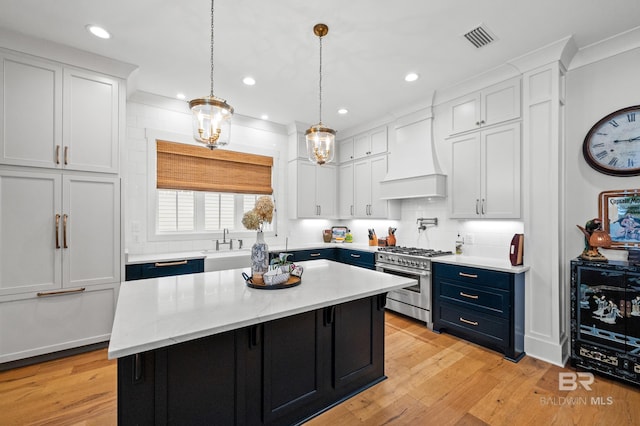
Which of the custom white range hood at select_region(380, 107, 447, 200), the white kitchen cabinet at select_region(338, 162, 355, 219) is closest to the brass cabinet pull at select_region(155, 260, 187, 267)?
the white kitchen cabinet at select_region(338, 162, 355, 219)

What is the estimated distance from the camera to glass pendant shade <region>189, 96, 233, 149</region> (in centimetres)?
191

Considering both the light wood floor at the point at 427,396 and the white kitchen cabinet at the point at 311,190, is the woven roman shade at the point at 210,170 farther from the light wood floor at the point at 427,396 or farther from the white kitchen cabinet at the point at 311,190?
the light wood floor at the point at 427,396

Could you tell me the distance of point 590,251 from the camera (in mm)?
2551

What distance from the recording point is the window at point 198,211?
398 centimetres

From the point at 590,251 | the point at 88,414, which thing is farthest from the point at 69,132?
the point at 590,251

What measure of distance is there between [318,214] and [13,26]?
158 inches

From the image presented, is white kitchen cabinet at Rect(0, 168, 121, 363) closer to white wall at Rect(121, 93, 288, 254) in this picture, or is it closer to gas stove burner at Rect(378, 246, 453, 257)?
white wall at Rect(121, 93, 288, 254)

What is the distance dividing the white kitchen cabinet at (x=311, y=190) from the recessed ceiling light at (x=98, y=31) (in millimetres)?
2840

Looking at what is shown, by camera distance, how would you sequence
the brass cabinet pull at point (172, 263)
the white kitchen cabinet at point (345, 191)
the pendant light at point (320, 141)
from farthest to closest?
1. the white kitchen cabinet at point (345, 191)
2. the brass cabinet pull at point (172, 263)
3. the pendant light at point (320, 141)

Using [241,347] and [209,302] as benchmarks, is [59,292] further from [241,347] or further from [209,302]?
[241,347]

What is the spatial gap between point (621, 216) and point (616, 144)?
0.64 m

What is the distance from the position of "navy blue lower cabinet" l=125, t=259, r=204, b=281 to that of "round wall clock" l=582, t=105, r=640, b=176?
4.24 metres

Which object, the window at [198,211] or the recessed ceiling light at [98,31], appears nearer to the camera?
the recessed ceiling light at [98,31]

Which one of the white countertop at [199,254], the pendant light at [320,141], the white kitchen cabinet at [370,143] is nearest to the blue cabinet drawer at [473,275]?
the white countertop at [199,254]
